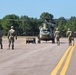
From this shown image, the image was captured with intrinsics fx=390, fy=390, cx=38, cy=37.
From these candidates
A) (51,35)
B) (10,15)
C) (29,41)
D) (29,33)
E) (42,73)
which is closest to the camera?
(42,73)

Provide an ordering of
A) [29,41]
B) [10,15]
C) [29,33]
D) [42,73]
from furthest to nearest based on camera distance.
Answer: [10,15], [29,33], [29,41], [42,73]

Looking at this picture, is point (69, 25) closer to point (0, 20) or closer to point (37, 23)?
point (37, 23)

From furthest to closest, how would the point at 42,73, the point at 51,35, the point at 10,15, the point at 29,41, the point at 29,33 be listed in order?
the point at 10,15, the point at 29,33, the point at 51,35, the point at 29,41, the point at 42,73

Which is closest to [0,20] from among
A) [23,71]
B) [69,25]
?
[69,25]

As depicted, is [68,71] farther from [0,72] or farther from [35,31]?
[35,31]

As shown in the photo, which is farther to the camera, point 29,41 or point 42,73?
point 29,41

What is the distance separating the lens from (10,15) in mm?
166000

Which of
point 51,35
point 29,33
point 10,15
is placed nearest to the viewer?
point 51,35

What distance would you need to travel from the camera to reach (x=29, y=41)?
46.6m

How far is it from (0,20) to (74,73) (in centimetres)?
15792

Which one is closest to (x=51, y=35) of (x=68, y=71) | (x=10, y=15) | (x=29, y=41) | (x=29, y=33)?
(x=29, y=41)

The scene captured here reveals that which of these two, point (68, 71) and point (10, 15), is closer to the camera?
point (68, 71)

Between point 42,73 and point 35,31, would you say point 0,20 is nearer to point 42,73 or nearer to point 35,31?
point 35,31

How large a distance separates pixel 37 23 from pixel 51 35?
10956 centimetres
